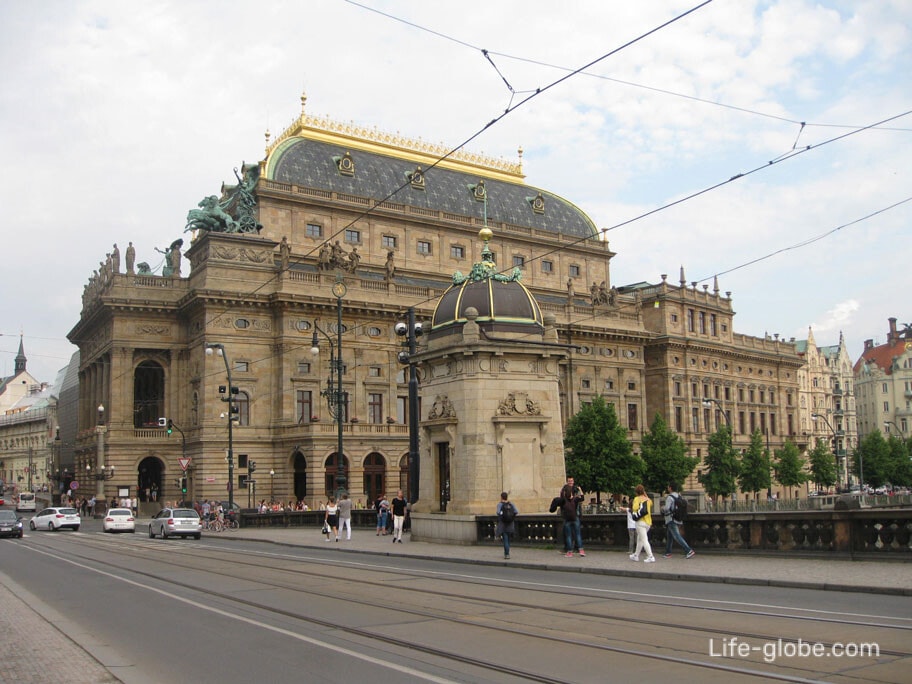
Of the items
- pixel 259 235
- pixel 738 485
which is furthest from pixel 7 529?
pixel 738 485

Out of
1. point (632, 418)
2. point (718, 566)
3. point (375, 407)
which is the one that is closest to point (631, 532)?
point (718, 566)

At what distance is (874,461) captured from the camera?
91.6 m

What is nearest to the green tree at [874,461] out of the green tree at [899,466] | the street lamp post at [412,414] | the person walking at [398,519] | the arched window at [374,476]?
the green tree at [899,466]

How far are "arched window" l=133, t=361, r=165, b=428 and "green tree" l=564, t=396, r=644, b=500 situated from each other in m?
30.0

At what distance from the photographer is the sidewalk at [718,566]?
1437cm

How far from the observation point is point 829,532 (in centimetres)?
1792

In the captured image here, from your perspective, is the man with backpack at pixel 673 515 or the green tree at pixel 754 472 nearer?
the man with backpack at pixel 673 515

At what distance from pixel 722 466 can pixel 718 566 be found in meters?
61.5

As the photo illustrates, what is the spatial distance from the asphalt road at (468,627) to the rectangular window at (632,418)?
65.9 metres

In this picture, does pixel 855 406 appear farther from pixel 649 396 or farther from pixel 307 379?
pixel 307 379

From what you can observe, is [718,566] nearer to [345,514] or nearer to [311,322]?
[345,514]

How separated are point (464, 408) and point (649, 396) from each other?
67.2m

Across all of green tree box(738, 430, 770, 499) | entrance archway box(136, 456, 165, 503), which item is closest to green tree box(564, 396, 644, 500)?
green tree box(738, 430, 770, 499)

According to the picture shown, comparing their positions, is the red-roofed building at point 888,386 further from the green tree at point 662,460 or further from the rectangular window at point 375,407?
the rectangular window at point 375,407
